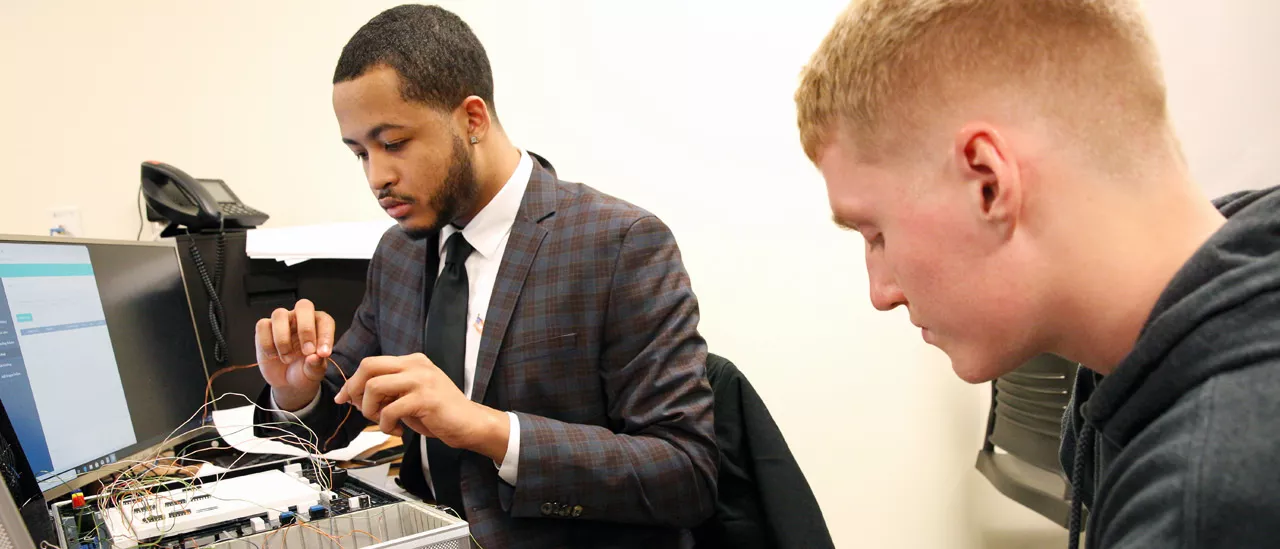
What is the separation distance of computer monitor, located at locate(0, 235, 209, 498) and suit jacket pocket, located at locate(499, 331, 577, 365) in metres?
0.58

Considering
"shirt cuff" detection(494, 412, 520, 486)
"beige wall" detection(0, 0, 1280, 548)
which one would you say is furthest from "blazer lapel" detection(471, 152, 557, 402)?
"beige wall" detection(0, 0, 1280, 548)

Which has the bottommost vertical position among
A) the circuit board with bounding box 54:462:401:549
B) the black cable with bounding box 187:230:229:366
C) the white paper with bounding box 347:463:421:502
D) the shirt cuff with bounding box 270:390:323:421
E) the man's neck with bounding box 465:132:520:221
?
the white paper with bounding box 347:463:421:502

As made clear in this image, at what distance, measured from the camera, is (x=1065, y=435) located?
2.67 feet

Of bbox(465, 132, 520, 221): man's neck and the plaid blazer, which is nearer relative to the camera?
the plaid blazer

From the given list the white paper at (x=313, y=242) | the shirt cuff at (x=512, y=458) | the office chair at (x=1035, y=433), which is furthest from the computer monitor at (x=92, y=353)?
the office chair at (x=1035, y=433)

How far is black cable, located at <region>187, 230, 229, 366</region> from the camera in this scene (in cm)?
163

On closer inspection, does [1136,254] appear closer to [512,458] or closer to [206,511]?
[512,458]

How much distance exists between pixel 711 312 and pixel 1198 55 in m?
1.33

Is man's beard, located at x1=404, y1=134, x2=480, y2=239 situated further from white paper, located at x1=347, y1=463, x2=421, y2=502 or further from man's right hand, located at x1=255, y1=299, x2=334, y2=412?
white paper, located at x1=347, y1=463, x2=421, y2=502

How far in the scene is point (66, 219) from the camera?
1925 mm

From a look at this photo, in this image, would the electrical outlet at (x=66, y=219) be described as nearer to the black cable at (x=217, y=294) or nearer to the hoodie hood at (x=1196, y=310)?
the black cable at (x=217, y=294)

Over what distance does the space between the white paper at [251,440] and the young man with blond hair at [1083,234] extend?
108 centimetres

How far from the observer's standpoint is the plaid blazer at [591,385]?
1.13 meters

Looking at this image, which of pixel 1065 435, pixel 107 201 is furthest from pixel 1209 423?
pixel 107 201
